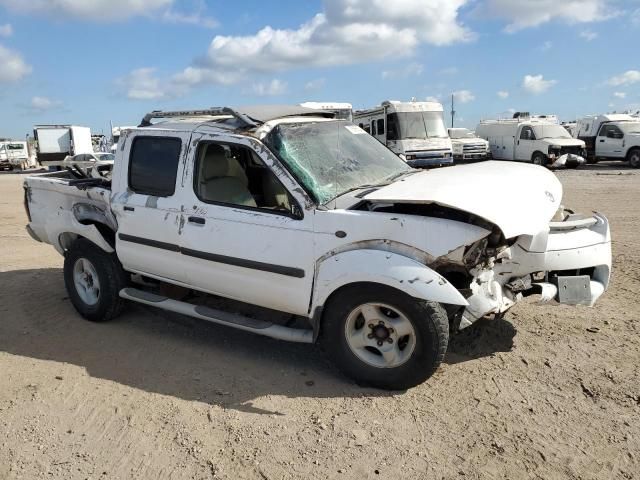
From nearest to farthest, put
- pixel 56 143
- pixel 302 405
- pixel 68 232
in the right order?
1. pixel 302 405
2. pixel 68 232
3. pixel 56 143

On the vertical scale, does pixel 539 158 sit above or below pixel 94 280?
above

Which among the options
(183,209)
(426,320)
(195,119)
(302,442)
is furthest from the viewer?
(195,119)

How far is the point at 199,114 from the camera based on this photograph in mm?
4641

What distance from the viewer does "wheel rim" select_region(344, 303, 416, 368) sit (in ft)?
12.1

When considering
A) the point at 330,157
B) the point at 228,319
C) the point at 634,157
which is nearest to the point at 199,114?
the point at 330,157

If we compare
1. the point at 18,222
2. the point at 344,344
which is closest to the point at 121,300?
the point at 344,344

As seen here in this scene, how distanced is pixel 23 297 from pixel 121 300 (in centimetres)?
166

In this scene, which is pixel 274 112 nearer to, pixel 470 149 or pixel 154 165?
pixel 154 165

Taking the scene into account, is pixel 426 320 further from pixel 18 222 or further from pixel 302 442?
pixel 18 222

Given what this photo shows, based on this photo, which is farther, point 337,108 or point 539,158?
point 539,158

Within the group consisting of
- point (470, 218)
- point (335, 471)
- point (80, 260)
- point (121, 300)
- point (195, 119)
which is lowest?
point (335, 471)

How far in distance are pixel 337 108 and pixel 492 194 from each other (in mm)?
2032

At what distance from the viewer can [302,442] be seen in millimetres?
3289

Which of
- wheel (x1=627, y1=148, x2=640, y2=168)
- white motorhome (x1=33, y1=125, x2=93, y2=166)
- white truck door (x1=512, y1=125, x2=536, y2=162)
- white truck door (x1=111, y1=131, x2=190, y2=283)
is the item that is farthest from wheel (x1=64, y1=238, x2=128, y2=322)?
white motorhome (x1=33, y1=125, x2=93, y2=166)
